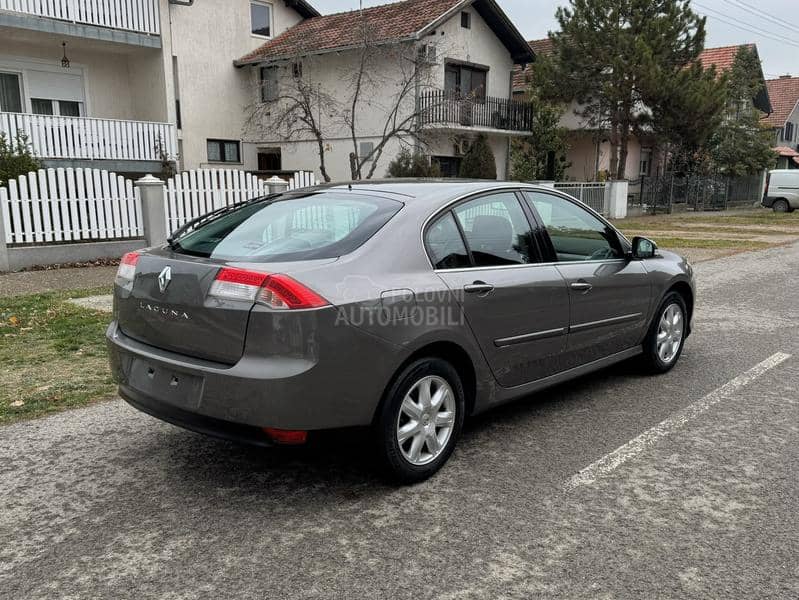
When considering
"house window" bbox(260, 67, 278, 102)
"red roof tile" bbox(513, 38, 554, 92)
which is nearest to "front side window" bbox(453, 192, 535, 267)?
"house window" bbox(260, 67, 278, 102)

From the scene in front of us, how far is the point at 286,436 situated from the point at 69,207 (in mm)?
9267

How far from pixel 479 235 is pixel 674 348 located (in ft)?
8.41

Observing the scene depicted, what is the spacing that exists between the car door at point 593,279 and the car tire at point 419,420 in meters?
1.17

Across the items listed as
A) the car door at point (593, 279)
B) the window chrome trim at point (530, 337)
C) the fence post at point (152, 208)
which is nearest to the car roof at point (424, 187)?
the car door at point (593, 279)

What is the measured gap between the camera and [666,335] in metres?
5.60

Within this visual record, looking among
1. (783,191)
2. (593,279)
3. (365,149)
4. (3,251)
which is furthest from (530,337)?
(783,191)

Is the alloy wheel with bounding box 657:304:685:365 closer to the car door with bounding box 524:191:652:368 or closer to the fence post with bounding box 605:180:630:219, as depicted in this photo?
the car door with bounding box 524:191:652:368

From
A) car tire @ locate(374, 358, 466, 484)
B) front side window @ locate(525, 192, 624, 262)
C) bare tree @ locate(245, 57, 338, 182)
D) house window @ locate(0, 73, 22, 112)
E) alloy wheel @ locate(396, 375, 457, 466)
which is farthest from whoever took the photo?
bare tree @ locate(245, 57, 338, 182)

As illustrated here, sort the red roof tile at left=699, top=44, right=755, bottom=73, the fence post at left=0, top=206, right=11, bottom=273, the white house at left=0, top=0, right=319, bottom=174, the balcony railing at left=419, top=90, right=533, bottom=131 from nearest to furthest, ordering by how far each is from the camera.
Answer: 1. the fence post at left=0, top=206, right=11, bottom=273
2. the white house at left=0, top=0, right=319, bottom=174
3. the balcony railing at left=419, top=90, right=533, bottom=131
4. the red roof tile at left=699, top=44, right=755, bottom=73

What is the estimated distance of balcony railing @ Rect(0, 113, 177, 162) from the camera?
17109 millimetres

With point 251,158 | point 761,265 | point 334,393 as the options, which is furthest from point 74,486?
point 251,158

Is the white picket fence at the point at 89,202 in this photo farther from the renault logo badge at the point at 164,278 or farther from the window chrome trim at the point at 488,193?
the window chrome trim at the point at 488,193

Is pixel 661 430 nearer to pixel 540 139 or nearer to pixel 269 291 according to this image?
pixel 269 291

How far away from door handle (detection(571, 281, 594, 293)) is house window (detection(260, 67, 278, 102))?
21640 millimetres
